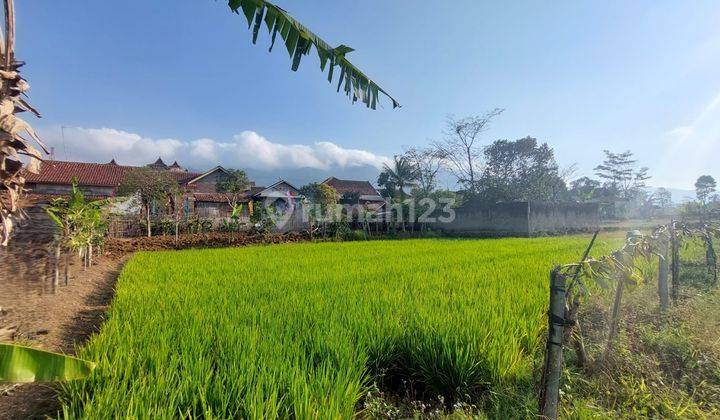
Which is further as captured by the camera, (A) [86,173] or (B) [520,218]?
(A) [86,173]

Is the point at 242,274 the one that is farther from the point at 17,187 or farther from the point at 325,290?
the point at 17,187

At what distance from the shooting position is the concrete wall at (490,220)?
19.1 metres

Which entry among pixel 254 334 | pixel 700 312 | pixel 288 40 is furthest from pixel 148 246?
pixel 700 312

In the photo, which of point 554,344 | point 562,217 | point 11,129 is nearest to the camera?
point 11,129

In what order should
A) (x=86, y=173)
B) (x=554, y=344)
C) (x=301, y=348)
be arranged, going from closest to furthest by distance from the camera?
(x=554, y=344)
(x=301, y=348)
(x=86, y=173)

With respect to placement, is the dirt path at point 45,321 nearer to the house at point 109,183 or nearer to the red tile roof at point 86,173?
the house at point 109,183

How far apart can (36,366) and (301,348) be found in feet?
5.05

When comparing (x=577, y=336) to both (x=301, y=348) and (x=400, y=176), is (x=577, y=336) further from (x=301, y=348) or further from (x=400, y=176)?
(x=400, y=176)

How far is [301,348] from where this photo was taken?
2.48 m

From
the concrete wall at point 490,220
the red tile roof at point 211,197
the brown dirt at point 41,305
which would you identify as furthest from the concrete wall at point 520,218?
the brown dirt at point 41,305

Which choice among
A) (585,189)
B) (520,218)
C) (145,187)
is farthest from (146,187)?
(585,189)

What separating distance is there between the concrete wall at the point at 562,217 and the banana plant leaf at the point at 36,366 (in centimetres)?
2048

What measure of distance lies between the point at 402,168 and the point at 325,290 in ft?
89.4

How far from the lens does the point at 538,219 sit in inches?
773
